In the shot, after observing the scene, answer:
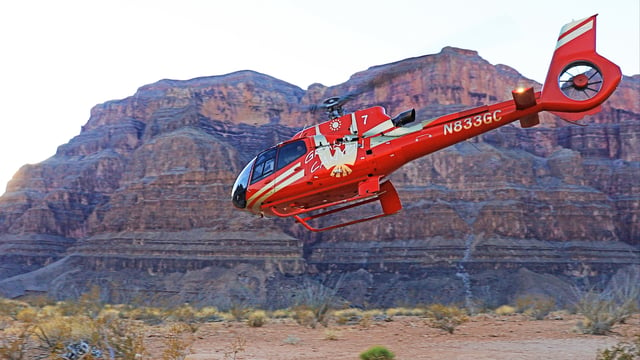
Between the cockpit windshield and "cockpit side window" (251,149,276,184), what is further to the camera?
the cockpit windshield

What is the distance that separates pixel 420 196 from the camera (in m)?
86.1

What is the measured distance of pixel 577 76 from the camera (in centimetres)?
1099

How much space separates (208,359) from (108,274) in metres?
68.8

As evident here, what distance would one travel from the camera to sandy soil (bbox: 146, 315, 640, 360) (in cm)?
1441

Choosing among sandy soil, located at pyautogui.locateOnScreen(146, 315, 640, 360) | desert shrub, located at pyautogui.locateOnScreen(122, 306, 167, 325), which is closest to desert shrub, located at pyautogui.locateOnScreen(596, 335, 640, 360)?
sandy soil, located at pyautogui.locateOnScreen(146, 315, 640, 360)

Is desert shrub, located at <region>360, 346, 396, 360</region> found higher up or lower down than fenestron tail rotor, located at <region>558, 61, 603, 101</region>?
lower down

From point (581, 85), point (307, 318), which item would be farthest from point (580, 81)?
point (307, 318)

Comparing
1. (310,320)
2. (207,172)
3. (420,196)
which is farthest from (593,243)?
(310,320)

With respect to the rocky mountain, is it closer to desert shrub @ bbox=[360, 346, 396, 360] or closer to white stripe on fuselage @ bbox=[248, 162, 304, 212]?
desert shrub @ bbox=[360, 346, 396, 360]

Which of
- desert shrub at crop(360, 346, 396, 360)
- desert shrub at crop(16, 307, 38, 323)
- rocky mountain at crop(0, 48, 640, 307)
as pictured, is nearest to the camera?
desert shrub at crop(360, 346, 396, 360)

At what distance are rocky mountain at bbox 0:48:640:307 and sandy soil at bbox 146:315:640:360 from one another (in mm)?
40085

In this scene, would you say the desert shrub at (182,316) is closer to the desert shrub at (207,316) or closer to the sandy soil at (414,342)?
the desert shrub at (207,316)

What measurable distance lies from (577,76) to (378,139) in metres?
4.10

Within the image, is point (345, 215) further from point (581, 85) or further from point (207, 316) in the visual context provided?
point (581, 85)
